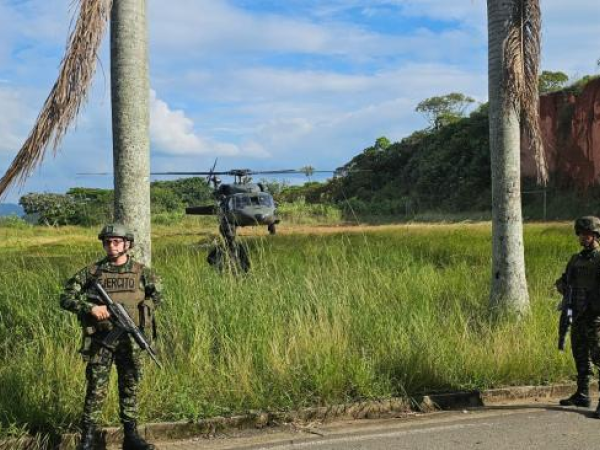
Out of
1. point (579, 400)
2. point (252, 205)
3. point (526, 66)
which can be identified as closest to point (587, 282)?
point (579, 400)

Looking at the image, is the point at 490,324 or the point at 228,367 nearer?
the point at 228,367

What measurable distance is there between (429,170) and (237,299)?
1827 inches

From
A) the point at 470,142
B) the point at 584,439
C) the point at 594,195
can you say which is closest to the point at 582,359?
the point at 584,439

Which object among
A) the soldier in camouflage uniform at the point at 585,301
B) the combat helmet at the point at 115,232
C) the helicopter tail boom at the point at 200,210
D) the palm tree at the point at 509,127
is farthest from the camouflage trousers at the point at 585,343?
the helicopter tail boom at the point at 200,210

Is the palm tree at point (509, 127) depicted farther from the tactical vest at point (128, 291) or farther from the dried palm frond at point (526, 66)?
the tactical vest at point (128, 291)

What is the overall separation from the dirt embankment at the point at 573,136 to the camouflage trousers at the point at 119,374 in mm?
31981

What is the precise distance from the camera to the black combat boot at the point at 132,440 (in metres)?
4.82

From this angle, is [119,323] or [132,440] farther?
[132,440]

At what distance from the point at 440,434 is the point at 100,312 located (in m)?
2.80

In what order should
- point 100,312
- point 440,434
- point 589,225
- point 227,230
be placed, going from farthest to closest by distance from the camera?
point 227,230 → point 589,225 → point 440,434 → point 100,312

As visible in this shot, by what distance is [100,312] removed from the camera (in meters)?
4.61

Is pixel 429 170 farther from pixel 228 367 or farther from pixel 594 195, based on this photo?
pixel 228 367

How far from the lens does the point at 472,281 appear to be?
9.84 metres

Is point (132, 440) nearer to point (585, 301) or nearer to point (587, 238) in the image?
point (585, 301)
